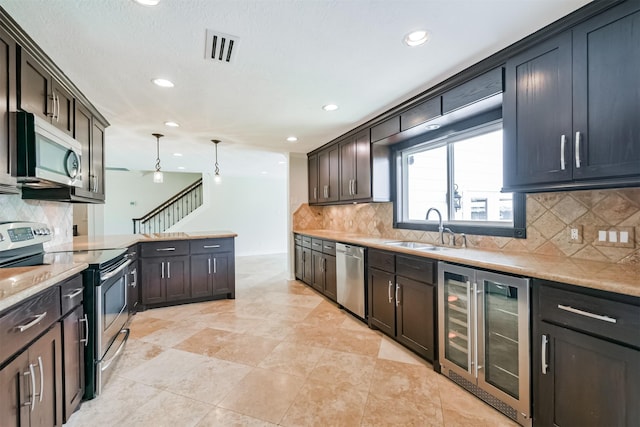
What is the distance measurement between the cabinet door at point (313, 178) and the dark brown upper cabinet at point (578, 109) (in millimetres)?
3441

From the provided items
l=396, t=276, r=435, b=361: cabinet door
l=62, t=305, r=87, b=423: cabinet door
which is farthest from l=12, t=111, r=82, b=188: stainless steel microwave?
l=396, t=276, r=435, b=361: cabinet door

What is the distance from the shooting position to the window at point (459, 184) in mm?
2555

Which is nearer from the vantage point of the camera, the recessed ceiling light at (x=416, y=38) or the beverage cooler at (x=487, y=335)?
the beverage cooler at (x=487, y=335)

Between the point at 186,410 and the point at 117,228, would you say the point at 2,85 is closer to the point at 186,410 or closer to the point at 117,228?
the point at 186,410

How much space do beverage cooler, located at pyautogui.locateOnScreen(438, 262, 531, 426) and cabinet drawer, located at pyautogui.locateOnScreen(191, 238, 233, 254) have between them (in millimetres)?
2989

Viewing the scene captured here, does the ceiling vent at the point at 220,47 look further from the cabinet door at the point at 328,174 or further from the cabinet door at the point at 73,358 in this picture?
the cabinet door at the point at 328,174

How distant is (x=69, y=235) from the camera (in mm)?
3355

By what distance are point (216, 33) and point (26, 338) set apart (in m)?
1.89

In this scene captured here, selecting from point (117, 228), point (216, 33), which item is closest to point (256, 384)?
point (216, 33)

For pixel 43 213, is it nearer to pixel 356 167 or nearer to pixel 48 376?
pixel 48 376

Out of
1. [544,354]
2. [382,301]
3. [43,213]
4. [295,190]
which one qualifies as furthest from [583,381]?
[295,190]

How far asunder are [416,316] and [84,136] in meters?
3.62

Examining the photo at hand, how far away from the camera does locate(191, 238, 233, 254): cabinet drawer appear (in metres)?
3.98

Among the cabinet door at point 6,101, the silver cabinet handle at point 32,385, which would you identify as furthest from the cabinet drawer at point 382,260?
the cabinet door at point 6,101
